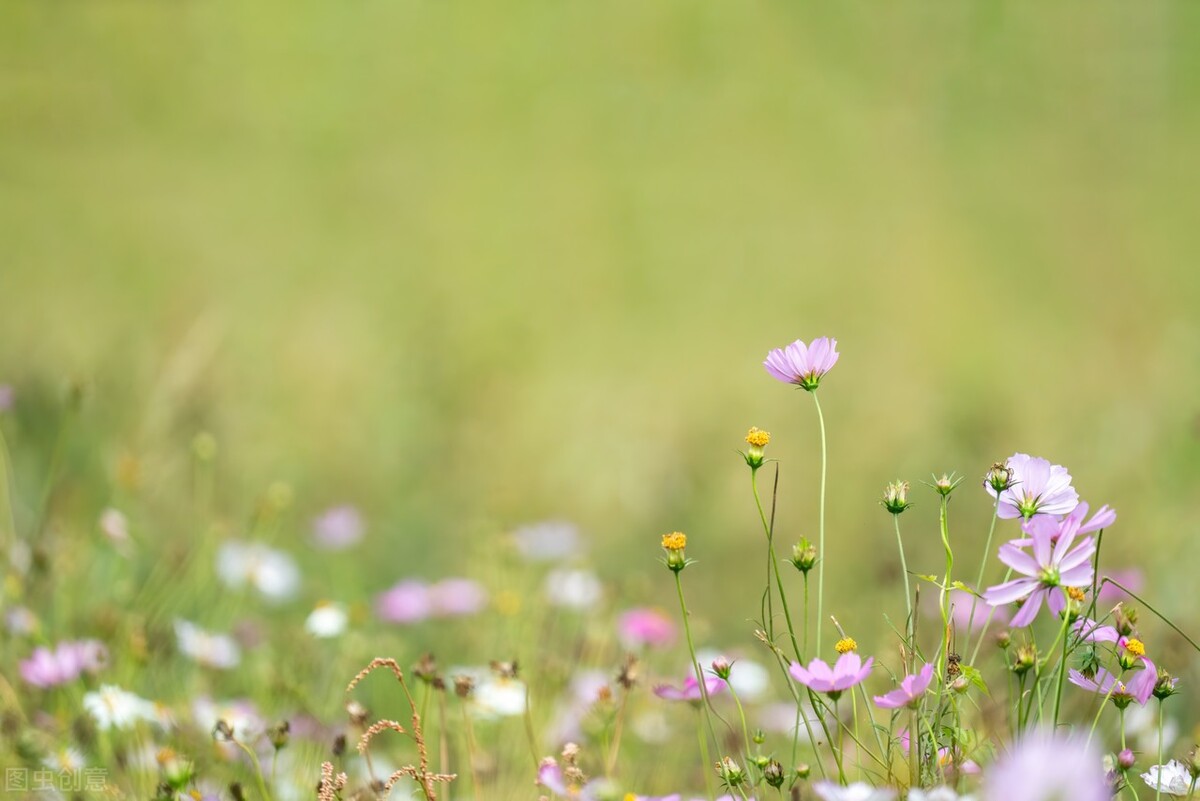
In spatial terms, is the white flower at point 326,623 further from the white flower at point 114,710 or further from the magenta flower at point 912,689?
the magenta flower at point 912,689

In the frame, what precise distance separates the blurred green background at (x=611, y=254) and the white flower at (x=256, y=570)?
0.42m

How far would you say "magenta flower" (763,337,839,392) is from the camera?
102cm

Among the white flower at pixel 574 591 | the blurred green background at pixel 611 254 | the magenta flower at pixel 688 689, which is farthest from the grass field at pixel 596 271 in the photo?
the magenta flower at pixel 688 689

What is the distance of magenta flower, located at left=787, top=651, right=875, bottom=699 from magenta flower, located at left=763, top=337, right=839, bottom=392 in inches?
9.7

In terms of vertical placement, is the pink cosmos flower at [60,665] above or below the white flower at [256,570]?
below

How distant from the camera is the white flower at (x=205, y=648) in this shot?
1.69m

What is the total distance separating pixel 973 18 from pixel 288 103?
2.44 m

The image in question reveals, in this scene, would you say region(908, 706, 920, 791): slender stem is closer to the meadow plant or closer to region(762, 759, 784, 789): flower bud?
the meadow plant

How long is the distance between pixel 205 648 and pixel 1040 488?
127 centimetres

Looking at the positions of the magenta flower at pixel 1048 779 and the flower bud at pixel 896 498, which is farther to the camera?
the flower bud at pixel 896 498

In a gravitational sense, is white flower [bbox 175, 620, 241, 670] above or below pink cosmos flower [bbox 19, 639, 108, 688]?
above

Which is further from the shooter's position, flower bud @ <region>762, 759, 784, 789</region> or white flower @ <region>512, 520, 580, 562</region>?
white flower @ <region>512, 520, 580, 562</region>

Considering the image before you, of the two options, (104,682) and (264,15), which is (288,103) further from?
(104,682)

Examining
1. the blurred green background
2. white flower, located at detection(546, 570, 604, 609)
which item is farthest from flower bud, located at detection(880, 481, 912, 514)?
the blurred green background
